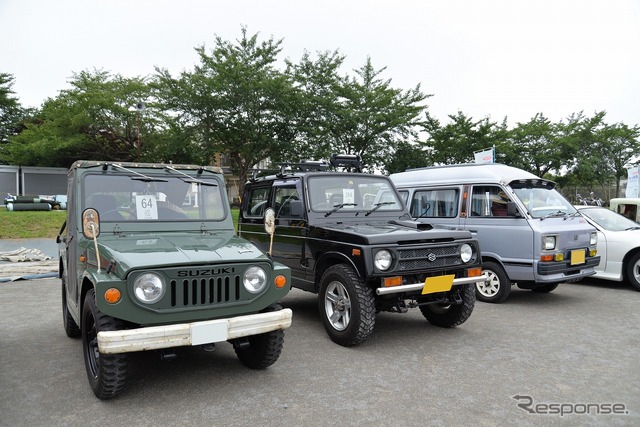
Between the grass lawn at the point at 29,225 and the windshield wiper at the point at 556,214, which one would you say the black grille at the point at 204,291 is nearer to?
the windshield wiper at the point at 556,214

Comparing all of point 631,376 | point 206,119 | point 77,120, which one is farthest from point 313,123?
point 631,376

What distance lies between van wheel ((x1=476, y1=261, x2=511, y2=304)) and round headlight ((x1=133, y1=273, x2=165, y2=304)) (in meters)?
5.21

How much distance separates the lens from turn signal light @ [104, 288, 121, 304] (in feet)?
10.7

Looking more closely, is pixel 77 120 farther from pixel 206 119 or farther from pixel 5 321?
pixel 5 321

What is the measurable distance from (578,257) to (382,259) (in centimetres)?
382

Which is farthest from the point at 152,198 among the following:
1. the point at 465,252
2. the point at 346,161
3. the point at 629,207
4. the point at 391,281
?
the point at 629,207

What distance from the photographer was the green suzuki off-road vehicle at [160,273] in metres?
3.32

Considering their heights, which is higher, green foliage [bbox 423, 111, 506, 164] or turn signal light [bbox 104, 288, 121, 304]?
green foliage [bbox 423, 111, 506, 164]

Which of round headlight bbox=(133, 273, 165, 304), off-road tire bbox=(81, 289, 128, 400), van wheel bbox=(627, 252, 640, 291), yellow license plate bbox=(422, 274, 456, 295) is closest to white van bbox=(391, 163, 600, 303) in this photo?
van wheel bbox=(627, 252, 640, 291)

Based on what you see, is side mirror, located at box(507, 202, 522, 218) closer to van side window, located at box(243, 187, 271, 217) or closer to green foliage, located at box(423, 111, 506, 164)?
van side window, located at box(243, 187, 271, 217)

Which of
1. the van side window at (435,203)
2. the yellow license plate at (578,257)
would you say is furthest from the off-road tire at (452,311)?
the van side window at (435,203)

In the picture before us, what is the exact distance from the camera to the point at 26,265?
1062 cm

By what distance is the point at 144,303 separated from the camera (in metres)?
3.34

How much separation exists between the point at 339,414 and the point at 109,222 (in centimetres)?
277
